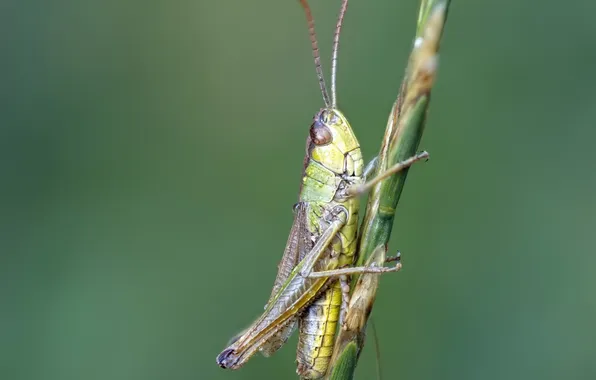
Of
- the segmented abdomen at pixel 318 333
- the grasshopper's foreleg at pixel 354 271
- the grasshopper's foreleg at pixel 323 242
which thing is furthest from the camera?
the grasshopper's foreleg at pixel 323 242

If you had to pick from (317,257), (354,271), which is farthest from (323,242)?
(354,271)

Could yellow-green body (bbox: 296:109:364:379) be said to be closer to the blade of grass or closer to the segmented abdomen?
the segmented abdomen

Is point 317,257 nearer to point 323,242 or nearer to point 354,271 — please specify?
point 323,242

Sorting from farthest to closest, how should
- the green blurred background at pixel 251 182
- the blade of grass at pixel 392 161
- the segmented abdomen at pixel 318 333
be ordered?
the green blurred background at pixel 251 182
the segmented abdomen at pixel 318 333
the blade of grass at pixel 392 161

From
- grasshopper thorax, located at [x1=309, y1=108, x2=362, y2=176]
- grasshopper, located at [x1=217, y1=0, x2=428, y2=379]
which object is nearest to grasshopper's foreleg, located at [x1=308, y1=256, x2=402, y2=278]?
grasshopper, located at [x1=217, y1=0, x2=428, y2=379]

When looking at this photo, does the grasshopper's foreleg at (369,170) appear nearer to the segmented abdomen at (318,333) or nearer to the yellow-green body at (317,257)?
the yellow-green body at (317,257)

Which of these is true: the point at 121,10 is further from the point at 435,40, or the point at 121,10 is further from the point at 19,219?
the point at 435,40

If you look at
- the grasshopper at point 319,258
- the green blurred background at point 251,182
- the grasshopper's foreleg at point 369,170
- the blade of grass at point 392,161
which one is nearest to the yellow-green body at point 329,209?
the grasshopper at point 319,258

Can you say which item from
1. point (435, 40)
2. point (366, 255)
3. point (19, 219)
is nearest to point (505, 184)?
point (366, 255)
